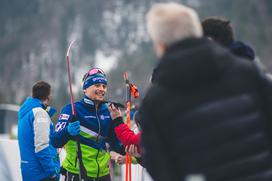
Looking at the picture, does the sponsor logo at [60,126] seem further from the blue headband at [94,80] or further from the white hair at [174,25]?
the white hair at [174,25]

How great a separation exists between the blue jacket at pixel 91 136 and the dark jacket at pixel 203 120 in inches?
124

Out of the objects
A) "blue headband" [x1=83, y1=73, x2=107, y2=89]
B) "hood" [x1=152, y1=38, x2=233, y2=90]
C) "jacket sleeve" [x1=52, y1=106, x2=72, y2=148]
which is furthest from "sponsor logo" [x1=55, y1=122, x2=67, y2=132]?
"hood" [x1=152, y1=38, x2=233, y2=90]

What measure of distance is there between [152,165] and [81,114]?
3155 mm

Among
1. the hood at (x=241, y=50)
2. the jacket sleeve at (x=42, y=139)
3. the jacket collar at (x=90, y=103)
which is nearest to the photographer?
the hood at (x=241, y=50)

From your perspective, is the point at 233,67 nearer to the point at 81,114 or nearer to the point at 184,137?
the point at 184,137

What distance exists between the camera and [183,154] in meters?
3.86

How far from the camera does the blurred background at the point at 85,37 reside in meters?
44.3

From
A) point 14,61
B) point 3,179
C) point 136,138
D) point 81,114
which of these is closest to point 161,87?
point 136,138

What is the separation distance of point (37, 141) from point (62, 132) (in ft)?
3.92

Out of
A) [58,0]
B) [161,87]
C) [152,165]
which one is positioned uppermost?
[58,0]

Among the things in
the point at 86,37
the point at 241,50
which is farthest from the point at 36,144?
the point at 86,37

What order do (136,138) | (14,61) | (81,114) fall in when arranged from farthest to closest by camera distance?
(14,61), (81,114), (136,138)

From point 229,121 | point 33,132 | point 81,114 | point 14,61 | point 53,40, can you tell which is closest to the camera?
point 229,121

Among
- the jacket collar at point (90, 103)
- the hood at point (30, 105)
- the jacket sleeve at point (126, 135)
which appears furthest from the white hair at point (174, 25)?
the hood at point (30, 105)
